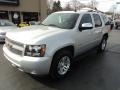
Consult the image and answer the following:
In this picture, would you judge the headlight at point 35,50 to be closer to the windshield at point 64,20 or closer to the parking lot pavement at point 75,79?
the parking lot pavement at point 75,79

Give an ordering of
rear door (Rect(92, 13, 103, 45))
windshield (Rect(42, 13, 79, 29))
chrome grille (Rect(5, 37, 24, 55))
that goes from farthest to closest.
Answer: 1. rear door (Rect(92, 13, 103, 45))
2. windshield (Rect(42, 13, 79, 29))
3. chrome grille (Rect(5, 37, 24, 55))

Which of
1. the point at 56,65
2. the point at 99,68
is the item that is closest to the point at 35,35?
the point at 56,65

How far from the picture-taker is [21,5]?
2273 centimetres

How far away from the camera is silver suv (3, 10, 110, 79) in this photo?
3.88 metres

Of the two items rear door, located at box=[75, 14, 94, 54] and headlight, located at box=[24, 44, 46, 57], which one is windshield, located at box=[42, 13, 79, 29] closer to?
rear door, located at box=[75, 14, 94, 54]

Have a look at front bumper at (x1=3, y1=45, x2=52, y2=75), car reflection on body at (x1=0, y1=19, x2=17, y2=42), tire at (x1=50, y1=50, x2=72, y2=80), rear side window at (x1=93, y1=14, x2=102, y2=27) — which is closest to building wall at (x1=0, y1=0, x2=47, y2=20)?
car reflection on body at (x1=0, y1=19, x2=17, y2=42)

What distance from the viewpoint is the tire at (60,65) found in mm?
4230

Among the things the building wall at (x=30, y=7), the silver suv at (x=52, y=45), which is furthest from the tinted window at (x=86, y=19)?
the building wall at (x=30, y=7)

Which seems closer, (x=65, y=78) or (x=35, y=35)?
(x=35, y=35)

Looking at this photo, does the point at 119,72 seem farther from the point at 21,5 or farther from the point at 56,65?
the point at 21,5

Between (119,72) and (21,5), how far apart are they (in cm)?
1986

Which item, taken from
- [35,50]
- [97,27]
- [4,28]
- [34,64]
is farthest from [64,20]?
[4,28]

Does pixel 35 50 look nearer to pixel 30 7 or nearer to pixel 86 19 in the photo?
pixel 86 19

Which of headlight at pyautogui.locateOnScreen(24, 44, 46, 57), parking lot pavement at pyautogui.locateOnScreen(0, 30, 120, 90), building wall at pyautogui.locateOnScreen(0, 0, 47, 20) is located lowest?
parking lot pavement at pyautogui.locateOnScreen(0, 30, 120, 90)
